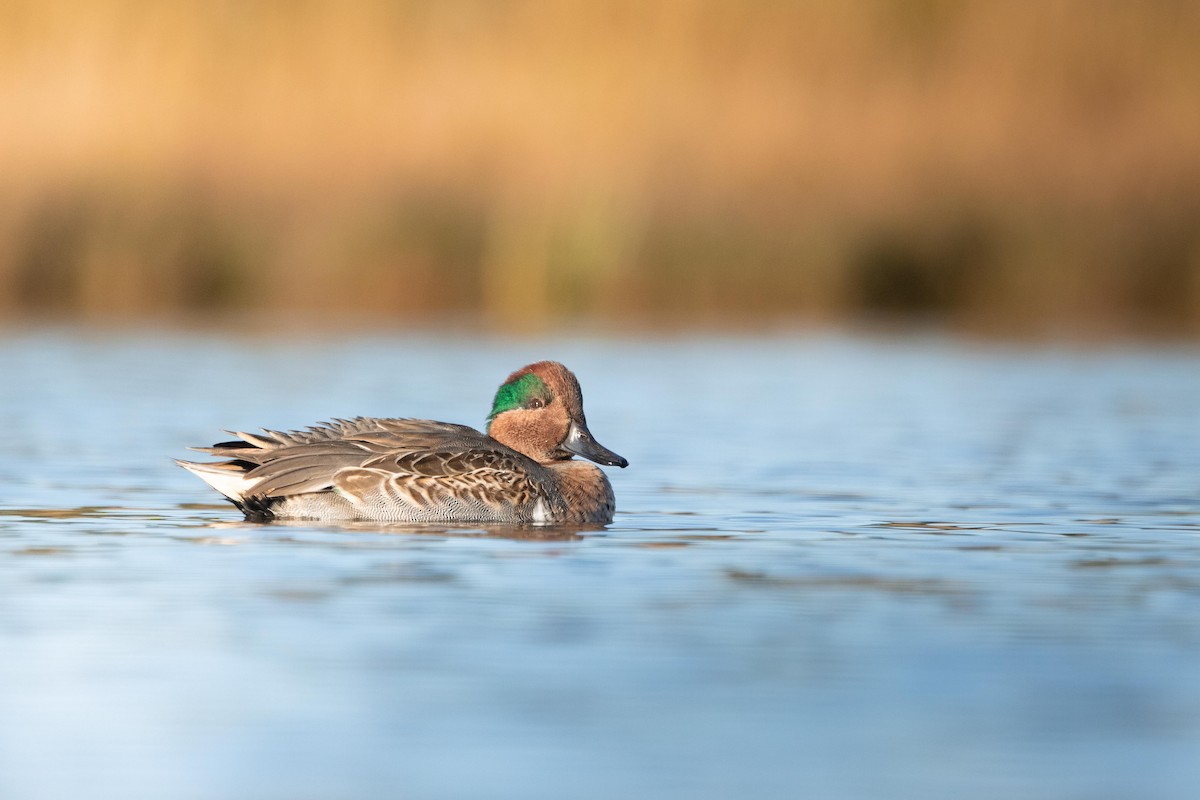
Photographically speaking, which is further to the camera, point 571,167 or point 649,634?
point 571,167

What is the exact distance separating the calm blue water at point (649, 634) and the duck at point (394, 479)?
0.18 meters

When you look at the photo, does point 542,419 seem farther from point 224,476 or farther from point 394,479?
point 224,476

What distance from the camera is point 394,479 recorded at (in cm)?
854

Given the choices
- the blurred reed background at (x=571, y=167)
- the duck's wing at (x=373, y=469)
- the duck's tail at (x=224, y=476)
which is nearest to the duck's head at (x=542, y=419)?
Result: the duck's wing at (x=373, y=469)

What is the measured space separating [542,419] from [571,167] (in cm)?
1174

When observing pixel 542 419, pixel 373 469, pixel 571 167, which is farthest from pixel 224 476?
pixel 571 167

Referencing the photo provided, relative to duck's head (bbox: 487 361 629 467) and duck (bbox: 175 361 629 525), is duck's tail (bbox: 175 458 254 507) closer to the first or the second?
duck (bbox: 175 361 629 525)

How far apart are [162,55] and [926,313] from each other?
7.96 meters

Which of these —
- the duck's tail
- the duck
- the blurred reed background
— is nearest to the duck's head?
the duck

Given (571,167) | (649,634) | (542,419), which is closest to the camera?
(649,634)

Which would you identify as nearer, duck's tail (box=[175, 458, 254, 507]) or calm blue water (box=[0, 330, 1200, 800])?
calm blue water (box=[0, 330, 1200, 800])

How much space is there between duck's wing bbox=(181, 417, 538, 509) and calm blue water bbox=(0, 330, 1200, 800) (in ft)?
0.66

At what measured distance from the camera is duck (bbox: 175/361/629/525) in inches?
335

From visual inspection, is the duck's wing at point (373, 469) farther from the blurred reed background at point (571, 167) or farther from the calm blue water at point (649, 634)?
the blurred reed background at point (571, 167)
